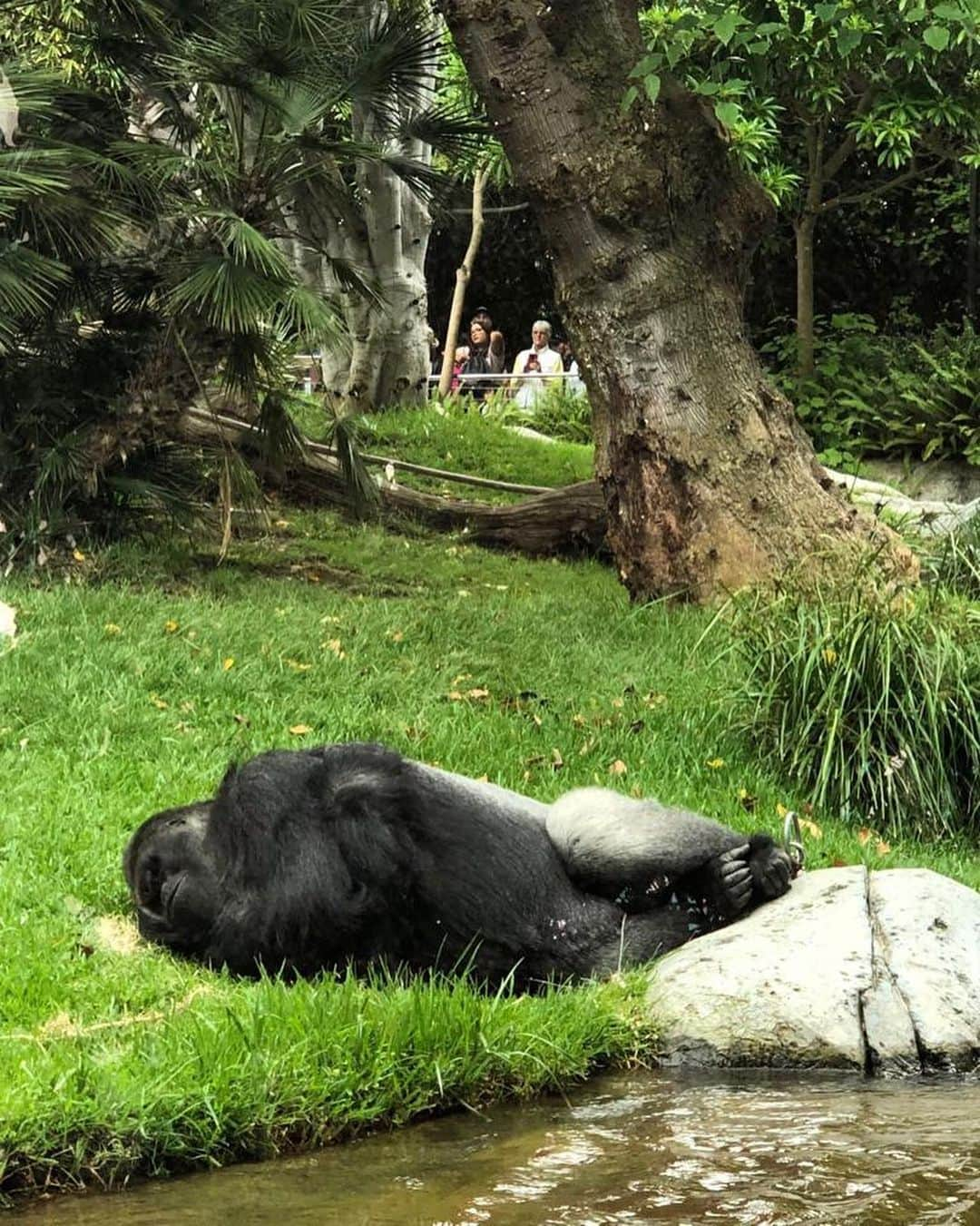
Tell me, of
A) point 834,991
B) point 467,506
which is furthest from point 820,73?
point 834,991

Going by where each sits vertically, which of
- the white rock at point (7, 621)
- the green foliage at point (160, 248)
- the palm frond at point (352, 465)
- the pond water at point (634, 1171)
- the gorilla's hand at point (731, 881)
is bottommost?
the pond water at point (634, 1171)

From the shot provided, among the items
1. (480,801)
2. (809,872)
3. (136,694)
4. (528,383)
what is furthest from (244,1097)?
(528,383)

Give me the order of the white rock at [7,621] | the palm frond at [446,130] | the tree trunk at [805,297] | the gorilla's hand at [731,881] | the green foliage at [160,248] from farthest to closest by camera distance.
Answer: the tree trunk at [805,297] → the palm frond at [446,130] → the green foliage at [160,248] → the white rock at [7,621] → the gorilla's hand at [731,881]

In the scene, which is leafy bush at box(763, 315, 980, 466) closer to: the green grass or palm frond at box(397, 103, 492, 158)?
the green grass

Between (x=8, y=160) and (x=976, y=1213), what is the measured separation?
8.32 metres

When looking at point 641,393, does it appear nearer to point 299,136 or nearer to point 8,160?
point 299,136

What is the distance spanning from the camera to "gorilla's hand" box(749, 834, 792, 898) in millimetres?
4898

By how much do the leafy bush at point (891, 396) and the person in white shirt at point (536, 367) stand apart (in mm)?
3146

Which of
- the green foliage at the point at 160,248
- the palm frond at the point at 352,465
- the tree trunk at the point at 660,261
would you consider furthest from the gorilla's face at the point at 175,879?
the palm frond at the point at 352,465

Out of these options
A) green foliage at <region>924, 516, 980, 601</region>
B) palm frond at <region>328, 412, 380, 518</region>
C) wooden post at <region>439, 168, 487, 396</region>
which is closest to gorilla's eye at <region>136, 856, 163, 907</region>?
green foliage at <region>924, 516, 980, 601</region>

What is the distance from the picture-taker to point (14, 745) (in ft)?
22.3

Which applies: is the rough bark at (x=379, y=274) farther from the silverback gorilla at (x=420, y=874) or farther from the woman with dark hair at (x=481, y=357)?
the silverback gorilla at (x=420, y=874)

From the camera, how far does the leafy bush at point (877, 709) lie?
668 cm

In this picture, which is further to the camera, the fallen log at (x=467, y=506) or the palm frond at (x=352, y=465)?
the fallen log at (x=467, y=506)
